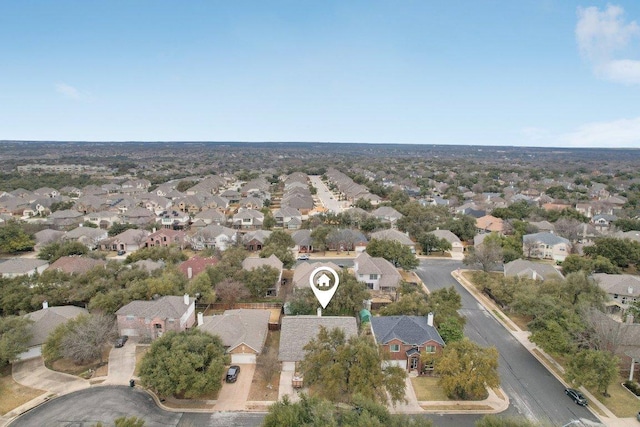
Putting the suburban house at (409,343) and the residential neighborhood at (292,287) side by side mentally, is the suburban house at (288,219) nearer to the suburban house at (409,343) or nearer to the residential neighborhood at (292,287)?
the residential neighborhood at (292,287)

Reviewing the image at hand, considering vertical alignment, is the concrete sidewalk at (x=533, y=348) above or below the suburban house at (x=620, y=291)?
below

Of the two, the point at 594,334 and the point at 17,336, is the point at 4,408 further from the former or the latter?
the point at 594,334

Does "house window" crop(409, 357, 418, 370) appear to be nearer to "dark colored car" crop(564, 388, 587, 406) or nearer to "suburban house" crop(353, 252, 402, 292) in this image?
"dark colored car" crop(564, 388, 587, 406)

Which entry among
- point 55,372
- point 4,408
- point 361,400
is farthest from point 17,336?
point 361,400

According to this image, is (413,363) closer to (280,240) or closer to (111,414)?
(111,414)

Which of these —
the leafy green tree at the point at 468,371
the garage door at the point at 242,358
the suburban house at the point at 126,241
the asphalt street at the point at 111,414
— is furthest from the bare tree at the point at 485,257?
the suburban house at the point at 126,241

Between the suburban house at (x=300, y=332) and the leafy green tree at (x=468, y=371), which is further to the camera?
the suburban house at (x=300, y=332)

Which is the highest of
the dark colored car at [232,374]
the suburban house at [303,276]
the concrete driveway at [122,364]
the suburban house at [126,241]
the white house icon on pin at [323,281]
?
the white house icon on pin at [323,281]
